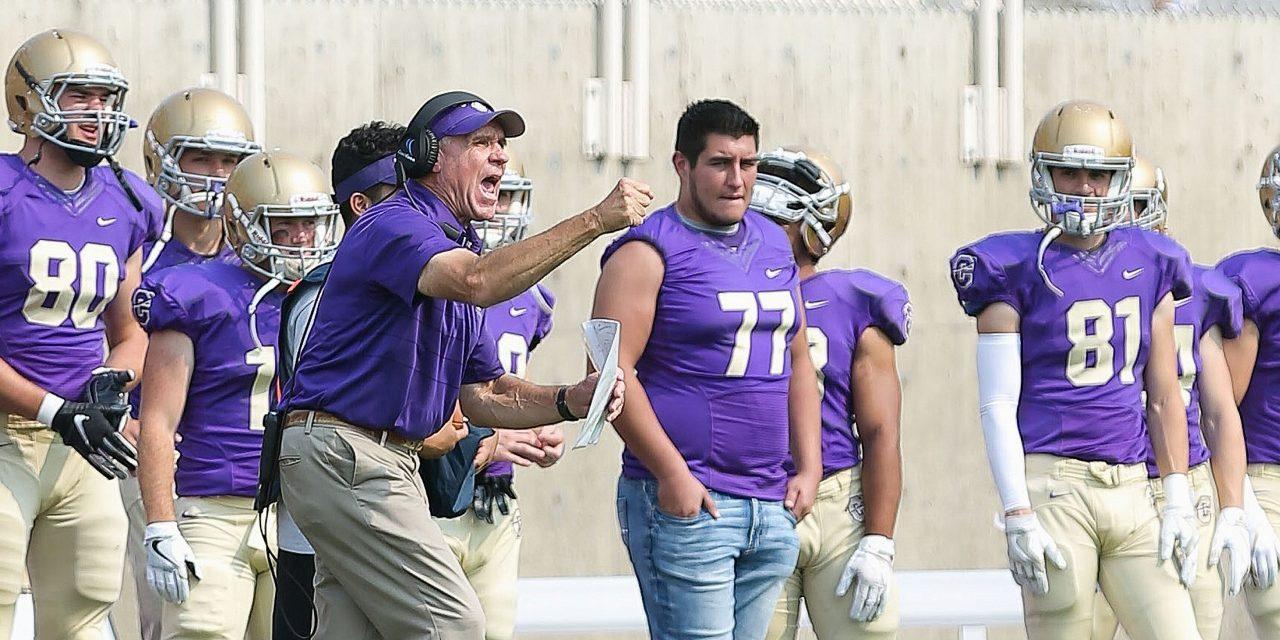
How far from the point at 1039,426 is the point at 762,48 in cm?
323

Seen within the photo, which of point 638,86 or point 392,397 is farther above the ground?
point 638,86

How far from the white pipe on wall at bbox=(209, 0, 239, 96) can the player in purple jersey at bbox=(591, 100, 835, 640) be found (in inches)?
126

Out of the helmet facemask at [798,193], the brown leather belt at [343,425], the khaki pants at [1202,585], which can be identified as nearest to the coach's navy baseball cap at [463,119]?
the brown leather belt at [343,425]

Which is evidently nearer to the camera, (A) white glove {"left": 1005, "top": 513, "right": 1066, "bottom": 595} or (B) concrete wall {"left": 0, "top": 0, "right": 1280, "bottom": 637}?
(A) white glove {"left": 1005, "top": 513, "right": 1066, "bottom": 595}

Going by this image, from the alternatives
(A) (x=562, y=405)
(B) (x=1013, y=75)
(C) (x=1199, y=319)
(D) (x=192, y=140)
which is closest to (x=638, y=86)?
(B) (x=1013, y=75)

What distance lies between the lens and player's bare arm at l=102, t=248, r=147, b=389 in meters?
5.90

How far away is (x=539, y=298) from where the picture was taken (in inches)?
251

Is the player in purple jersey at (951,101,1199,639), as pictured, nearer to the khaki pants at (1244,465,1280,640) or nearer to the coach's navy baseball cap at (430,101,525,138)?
the khaki pants at (1244,465,1280,640)

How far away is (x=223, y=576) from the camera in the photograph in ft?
17.9

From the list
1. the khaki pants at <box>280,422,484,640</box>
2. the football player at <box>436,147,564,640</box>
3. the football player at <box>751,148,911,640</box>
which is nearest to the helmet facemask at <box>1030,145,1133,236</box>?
the football player at <box>751,148,911,640</box>

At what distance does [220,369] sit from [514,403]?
1372 millimetres

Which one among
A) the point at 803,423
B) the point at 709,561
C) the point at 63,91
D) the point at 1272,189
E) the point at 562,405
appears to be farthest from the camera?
the point at 1272,189

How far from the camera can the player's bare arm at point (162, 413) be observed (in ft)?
17.7

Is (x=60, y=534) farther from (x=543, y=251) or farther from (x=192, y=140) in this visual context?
(x=543, y=251)
